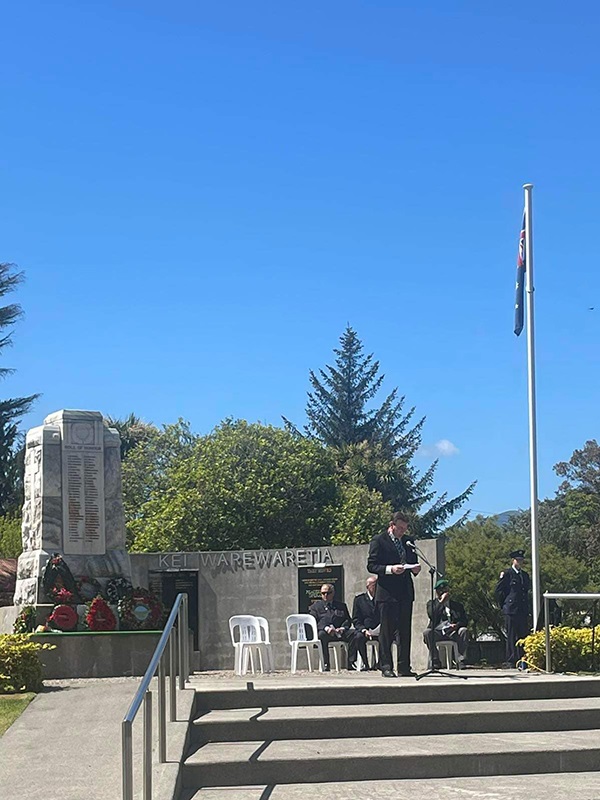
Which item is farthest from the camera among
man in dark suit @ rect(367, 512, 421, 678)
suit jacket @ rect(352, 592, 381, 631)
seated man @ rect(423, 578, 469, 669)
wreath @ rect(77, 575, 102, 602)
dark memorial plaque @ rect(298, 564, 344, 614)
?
dark memorial plaque @ rect(298, 564, 344, 614)

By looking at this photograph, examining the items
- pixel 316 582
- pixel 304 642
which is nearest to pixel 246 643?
pixel 304 642

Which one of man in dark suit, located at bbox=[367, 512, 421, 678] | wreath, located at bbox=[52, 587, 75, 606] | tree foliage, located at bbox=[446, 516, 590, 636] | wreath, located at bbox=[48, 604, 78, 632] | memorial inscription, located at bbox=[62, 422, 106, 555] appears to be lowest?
tree foliage, located at bbox=[446, 516, 590, 636]

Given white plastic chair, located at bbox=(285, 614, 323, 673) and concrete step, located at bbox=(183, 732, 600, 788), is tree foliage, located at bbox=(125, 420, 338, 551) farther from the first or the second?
concrete step, located at bbox=(183, 732, 600, 788)

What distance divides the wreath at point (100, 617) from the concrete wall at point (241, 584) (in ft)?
20.2

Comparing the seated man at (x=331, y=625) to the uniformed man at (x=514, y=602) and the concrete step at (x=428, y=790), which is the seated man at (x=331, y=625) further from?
the concrete step at (x=428, y=790)

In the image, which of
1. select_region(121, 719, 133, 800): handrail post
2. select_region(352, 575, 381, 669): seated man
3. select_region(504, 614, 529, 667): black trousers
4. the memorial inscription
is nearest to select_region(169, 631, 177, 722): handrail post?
select_region(121, 719, 133, 800): handrail post

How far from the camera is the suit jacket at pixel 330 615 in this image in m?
17.6

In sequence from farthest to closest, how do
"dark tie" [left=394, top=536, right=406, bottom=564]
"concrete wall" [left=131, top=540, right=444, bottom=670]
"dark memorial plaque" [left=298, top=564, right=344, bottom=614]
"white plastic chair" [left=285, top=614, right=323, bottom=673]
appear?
1. "concrete wall" [left=131, top=540, right=444, bottom=670]
2. "dark memorial plaque" [left=298, top=564, right=344, bottom=614]
3. "white plastic chair" [left=285, top=614, right=323, bottom=673]
4. "dark tie" [left=394, top=536, right=406, bottom=564]

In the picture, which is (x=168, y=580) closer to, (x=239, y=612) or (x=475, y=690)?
(x=239, y=612)

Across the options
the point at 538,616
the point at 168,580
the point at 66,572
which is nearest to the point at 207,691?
the point at 66,572

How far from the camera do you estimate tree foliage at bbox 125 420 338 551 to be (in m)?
36.9

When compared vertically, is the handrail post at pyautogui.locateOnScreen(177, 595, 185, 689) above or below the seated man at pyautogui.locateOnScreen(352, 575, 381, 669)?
above

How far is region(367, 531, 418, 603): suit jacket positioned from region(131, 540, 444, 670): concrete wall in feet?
30.0

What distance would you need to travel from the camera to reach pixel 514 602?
683 inches
